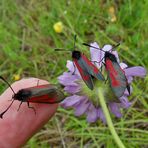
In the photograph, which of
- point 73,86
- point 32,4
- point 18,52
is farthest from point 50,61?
point 73,86

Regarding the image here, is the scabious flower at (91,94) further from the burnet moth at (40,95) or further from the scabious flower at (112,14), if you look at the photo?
the scabious flower at (112,14)

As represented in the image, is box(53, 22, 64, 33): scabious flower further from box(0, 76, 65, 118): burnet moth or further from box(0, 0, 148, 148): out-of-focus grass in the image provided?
box(0, 76, 65, 118): burnet moth

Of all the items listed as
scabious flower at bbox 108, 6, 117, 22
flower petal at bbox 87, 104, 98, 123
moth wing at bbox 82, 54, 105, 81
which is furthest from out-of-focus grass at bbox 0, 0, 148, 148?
moth wing at bbox 82, 54, 105, 81

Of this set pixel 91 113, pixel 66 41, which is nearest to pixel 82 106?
pixel 91 113

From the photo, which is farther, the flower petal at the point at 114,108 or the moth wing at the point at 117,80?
the flower petal at the point at 114,108

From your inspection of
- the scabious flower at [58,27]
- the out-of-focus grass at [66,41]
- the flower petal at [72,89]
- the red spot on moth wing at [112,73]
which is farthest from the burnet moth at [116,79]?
the scabious flower at [58,27]
